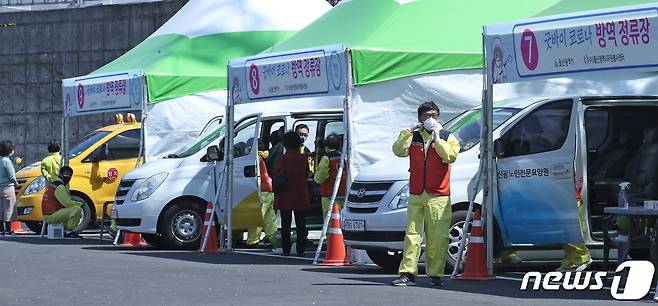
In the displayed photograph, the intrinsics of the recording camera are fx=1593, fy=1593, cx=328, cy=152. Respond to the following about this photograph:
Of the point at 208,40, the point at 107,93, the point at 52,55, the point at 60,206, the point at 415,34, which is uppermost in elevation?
the point at 52,55

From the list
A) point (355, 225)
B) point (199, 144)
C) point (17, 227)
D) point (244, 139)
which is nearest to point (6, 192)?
point (17, 227)

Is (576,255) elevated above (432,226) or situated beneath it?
situated beneath

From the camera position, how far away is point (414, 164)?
15.3 meters

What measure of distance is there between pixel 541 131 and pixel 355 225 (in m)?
2.20

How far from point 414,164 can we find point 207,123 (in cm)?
990

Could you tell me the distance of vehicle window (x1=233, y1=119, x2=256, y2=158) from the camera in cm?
2183

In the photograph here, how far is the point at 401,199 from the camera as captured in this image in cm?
1658

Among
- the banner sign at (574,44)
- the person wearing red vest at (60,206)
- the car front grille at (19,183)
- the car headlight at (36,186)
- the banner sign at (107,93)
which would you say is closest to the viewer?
the banner sign at (574,44)

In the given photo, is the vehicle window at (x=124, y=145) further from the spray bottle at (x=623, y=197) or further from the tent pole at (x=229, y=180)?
the spray bottle at (x=623, y=197)

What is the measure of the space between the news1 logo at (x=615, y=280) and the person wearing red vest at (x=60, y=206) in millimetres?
10930

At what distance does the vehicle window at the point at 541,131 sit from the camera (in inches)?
646

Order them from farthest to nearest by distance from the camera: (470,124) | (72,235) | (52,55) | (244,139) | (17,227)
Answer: (52,55)
(17,227)
(72,235)
(244,139)
(470,124)

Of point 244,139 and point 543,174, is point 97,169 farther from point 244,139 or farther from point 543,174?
point 543,174

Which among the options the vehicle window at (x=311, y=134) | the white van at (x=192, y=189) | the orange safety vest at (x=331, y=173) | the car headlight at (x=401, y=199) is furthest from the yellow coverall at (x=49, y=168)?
the car headlight at (x=401, y=199)
